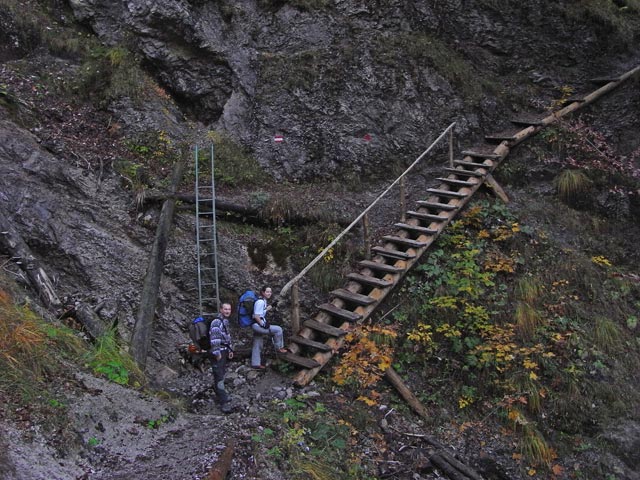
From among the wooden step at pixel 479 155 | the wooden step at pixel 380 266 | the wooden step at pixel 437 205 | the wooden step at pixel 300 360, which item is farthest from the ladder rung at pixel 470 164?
the wooden step at pixel 300 360

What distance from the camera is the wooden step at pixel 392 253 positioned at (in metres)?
8.36

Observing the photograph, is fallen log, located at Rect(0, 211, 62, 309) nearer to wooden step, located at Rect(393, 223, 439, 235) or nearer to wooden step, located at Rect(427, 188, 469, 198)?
wooden step, located at Rect(393, 223, 439, 235)

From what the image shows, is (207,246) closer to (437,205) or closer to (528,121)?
(437,205)

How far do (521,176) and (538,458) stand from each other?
19.5ft

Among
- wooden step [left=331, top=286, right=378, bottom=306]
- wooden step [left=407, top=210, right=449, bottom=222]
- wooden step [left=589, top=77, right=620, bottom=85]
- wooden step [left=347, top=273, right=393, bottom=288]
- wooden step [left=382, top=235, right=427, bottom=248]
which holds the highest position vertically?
wooden step [left=589, top=77, right=620, bottom=85]

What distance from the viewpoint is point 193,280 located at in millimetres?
8109

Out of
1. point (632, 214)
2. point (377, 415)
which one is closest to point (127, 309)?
point (377, 415)

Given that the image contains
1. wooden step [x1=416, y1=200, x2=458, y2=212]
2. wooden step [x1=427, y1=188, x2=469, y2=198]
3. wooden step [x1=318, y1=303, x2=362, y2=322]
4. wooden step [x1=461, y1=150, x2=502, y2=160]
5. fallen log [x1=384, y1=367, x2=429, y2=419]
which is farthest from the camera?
wooden step [x1=461, y1=150, x2=502, y2=160]

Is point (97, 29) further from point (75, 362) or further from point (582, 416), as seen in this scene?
point (582, 416)

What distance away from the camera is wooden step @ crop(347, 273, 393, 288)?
794cm

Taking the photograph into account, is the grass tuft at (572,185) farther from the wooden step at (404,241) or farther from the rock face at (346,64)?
the wooden step at (404,241)

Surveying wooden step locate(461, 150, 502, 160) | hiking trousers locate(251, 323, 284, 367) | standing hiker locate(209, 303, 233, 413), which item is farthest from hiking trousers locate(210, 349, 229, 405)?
wooden step locate(461, 150, 502, 160)

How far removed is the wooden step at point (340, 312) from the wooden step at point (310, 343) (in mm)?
534

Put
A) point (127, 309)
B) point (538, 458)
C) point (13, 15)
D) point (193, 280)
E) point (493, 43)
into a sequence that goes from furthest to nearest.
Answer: point (493, 43)
point (13, 15)
point (193, 280)
point (127, 309)
point (538, 458)
